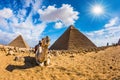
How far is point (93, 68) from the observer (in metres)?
16.4

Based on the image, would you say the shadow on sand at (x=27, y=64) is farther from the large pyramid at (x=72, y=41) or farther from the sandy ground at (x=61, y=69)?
the large pyramid at (x=72, y=41)

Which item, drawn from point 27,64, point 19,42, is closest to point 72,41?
point 19,42

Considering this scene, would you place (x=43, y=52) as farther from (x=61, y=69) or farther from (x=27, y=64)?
(x=61, y=69)

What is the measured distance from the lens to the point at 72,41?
32.2 meters

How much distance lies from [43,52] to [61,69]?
5.19 feet

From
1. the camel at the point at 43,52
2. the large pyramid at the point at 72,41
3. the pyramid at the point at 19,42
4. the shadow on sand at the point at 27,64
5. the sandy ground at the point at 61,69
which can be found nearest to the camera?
the sandy ground at the point at 61,69

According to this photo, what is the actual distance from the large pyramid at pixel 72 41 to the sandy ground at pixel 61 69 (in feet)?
43.1

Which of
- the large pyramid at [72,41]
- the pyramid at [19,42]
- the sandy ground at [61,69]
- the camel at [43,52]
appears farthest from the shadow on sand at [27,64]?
the pyramid at [19,42]

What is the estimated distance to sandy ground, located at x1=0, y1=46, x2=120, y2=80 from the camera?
47.7ft

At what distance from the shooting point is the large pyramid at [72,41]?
104ft

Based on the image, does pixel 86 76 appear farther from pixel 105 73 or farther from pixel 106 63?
pixel 106 63

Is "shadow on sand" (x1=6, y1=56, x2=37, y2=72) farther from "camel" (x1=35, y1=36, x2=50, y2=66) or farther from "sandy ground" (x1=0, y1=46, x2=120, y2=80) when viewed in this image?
"camel" (x1=35, y1=36, x2=50, y2=66)

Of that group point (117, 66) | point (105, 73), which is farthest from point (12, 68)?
point (117, 66)

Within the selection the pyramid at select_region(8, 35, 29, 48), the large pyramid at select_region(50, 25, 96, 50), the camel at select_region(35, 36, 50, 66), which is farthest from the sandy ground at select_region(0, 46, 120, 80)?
the pyramid at select_region(8, 35, 29, 48)
